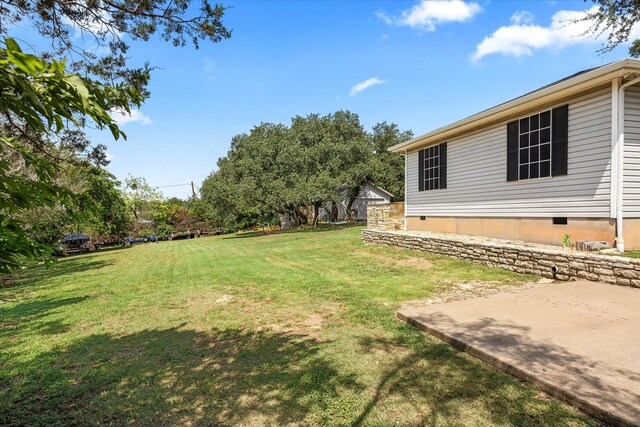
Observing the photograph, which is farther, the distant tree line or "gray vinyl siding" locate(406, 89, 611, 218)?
the distant tree line

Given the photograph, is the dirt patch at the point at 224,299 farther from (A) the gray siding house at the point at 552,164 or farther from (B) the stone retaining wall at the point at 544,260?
(A) the gray siding house at the point at 552,164

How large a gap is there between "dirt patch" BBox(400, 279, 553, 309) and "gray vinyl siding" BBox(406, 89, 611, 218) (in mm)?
2557

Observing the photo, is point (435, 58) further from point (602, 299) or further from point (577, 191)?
point (602, 299)

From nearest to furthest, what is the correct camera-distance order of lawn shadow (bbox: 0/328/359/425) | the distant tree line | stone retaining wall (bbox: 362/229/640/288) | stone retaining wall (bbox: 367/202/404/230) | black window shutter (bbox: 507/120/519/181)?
1. lawn shadow (bbox: 0/328/359/425)
2. stone retaining wall (bbox: 362/229/640/288)
3. black window shutter (bbox: 507/120/519/181)
4. stone retaining wall (bbox: 367/202/404/230)
5. the distant tree line

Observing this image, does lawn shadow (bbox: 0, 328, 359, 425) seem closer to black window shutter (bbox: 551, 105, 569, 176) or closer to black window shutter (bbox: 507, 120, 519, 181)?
black window shutter (bbox: 551, 105, 569, 176)

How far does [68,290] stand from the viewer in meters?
8.51

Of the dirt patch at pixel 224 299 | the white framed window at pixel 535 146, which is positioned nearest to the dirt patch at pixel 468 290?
the dirt patch at pixel 224 299

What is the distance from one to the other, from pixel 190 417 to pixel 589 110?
9.58 meters

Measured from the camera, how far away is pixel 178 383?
10.6 feet

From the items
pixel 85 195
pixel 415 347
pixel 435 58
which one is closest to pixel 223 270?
pixel 415 347

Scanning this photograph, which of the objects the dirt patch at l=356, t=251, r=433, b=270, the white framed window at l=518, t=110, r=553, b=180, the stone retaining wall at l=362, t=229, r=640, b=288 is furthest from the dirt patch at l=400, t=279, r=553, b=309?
the white framed window at l=518, t=110, r=553, b=180

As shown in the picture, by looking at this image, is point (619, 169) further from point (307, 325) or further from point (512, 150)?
point (307, 325)

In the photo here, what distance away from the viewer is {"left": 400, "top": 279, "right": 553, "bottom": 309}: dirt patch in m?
5.64

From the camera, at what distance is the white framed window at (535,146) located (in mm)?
8484
